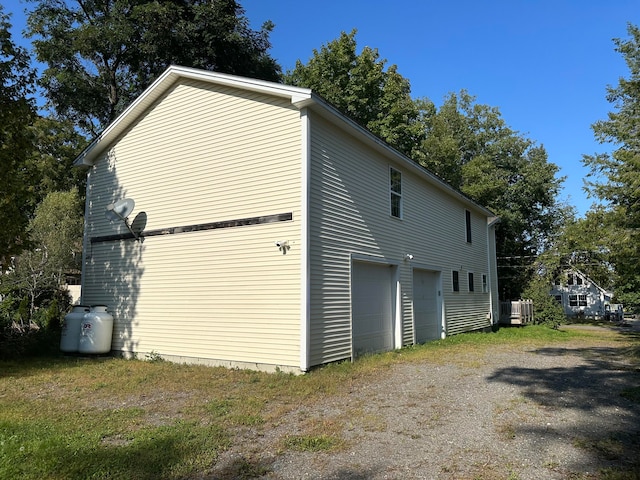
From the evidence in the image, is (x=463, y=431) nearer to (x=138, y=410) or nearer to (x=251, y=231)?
(x=138, y=410)

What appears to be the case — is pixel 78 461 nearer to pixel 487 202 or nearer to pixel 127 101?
pixel 127 101

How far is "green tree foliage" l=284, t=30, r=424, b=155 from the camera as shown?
26859 millimetres

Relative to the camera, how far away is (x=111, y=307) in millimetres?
12016

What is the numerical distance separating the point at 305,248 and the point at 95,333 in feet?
20.8

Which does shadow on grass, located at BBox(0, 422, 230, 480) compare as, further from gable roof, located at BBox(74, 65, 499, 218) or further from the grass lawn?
gable roof, located at BBox(74, 65, 499, 218)

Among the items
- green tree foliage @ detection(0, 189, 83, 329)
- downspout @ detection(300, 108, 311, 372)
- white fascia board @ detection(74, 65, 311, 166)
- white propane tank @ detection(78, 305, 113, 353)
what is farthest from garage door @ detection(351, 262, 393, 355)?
green tree foliage @ detection(0, 189, 83, 329)

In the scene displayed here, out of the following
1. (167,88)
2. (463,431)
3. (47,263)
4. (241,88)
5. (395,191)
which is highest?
(167,88)

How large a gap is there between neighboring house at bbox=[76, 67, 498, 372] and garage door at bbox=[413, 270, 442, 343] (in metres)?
0.09

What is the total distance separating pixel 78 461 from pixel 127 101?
20.4 metres

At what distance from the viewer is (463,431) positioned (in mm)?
5246

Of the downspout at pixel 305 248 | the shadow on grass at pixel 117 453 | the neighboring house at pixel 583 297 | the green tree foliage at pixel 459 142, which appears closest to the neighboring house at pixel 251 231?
the downspout at pixel 305 248

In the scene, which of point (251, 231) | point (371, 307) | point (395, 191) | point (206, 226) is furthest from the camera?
point (395, 191)

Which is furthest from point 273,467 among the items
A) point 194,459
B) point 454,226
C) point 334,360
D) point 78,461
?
point 454,226

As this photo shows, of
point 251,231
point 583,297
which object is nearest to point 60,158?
point 251,231
